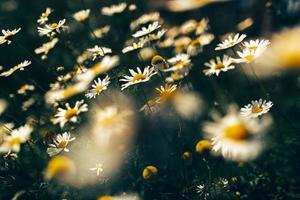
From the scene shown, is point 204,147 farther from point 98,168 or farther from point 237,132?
point 98,168

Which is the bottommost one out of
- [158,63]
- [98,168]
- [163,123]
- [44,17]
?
[163,123]

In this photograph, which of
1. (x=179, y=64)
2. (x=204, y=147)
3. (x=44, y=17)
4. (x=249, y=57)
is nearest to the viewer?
(x=204, y=147)

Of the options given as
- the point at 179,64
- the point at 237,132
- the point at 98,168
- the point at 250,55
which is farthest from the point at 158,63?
the point at 237,132

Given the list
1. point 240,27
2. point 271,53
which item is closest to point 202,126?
point 271,53

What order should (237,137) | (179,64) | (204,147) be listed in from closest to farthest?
(237,137), (204,147), (179,64)

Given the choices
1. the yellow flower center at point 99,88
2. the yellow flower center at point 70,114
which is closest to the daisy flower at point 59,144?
the yellow flower center at point 70,114

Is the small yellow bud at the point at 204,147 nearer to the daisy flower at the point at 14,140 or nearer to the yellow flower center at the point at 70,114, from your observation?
the yellow flower center at the point at 70,114

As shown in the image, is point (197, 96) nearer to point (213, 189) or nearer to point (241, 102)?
point (241, 102)

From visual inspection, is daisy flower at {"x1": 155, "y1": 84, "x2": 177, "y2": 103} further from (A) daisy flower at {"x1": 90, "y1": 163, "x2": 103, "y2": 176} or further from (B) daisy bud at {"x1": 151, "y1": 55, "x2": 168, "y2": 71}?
(A) daisy flower at {"x1": 90, "y1": 163, "x2": 103, "y2": 176}

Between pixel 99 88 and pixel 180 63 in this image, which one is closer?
pixel 99 88
